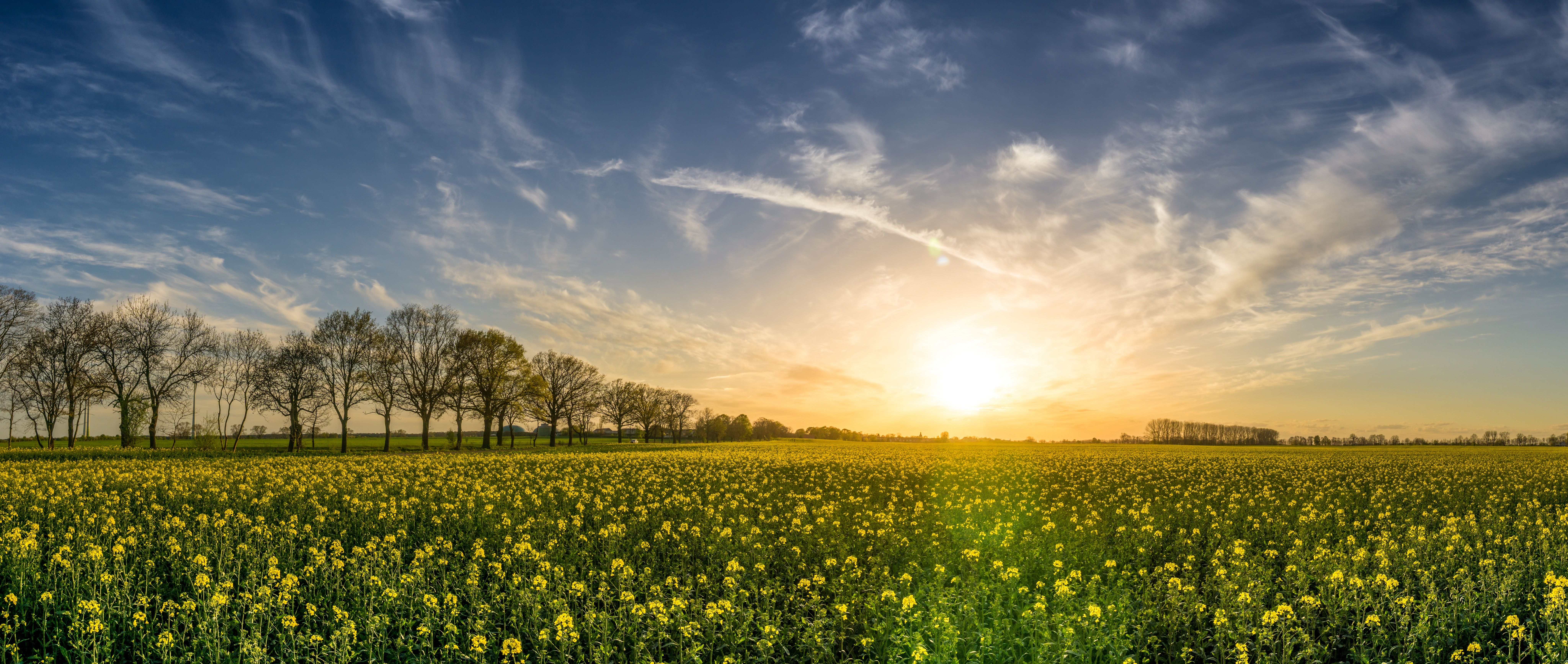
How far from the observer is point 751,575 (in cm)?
1070

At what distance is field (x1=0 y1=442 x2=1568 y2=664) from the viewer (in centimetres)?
750

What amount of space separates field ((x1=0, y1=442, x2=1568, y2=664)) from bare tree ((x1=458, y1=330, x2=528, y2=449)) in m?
38.8

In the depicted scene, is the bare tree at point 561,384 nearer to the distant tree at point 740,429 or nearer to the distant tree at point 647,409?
the distant tree at point 647,409

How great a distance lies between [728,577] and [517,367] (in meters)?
60.4

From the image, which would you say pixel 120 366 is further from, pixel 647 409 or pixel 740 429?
pixel 740 429

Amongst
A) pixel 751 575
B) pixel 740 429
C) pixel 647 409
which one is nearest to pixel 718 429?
pixel 740 429

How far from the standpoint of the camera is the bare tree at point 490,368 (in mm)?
60000

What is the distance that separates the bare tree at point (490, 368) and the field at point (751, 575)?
3880 cm

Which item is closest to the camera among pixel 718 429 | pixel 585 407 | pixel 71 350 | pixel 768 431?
pixel 71 350

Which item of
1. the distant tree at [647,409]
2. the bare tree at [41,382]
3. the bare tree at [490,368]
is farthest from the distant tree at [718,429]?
the bare tree at [41,382]

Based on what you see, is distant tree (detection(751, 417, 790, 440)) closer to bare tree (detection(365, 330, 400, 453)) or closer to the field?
bare tree (detection(365, 330, 400, 453))

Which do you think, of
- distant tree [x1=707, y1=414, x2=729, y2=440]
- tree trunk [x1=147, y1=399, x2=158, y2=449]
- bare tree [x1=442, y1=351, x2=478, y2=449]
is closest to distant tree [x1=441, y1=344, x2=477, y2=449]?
bare tree [x1=442, y1=351, x2=478, y2=449]

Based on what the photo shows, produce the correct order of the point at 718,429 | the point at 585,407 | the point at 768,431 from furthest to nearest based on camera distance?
1. the point at 768,431
2. the point at 718,429
3. the point at 585,407

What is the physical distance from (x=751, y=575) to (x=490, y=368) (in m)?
57.4
